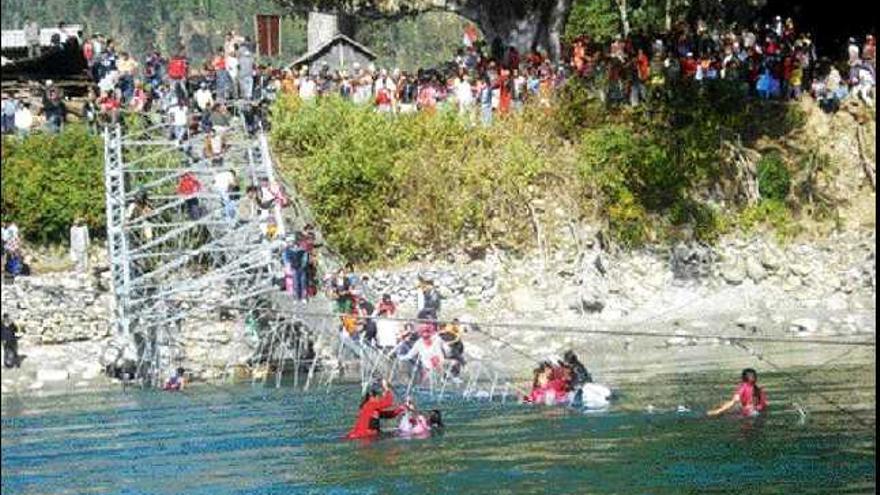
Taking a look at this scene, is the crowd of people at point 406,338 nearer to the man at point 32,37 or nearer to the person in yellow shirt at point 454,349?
the person in yellow shirt at point 454,349

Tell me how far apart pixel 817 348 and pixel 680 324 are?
16.3 ft

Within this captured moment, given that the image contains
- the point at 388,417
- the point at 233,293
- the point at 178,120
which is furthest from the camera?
the point at 178,120

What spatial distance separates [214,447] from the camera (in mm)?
25672

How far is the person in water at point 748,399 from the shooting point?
25.0m

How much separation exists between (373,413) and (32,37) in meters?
19.9

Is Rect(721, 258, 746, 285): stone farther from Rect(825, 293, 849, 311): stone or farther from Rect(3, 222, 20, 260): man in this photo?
Rect(3, 222, 20, 260): man

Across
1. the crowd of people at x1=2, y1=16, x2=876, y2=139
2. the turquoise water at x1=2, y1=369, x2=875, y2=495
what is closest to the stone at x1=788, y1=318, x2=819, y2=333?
the turquoise water at x1=2, y1=369, x2=875, y2=495

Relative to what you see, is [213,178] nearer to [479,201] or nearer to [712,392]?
[479,201]

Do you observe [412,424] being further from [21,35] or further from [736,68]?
[736,68]

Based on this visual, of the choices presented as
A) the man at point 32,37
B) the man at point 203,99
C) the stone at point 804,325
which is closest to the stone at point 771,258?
the stone at point 804,325

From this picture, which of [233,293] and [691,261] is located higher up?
[233,293]

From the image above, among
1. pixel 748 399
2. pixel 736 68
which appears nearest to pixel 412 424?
pixel 748 399

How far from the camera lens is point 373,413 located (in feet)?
83.2

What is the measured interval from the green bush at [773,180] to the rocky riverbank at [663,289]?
6.06 feet
